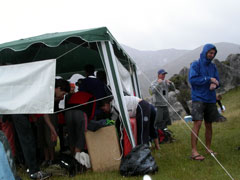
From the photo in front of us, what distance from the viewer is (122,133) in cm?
433

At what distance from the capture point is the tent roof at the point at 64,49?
153 inches

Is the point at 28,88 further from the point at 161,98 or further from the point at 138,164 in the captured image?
the point at 161,98

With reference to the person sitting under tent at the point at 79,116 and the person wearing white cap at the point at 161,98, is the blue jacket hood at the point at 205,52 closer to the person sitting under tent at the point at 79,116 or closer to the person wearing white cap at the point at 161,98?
the person sitting under tent at the point at 79,116

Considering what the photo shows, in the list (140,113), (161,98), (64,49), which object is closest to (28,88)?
(140,113)

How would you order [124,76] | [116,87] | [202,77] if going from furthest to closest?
[124,76], [202,77], [116,87]

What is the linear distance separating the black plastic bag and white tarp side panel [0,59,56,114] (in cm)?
128

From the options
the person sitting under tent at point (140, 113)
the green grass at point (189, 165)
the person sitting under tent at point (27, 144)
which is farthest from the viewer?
the person sitting under tent at point (140, 113)

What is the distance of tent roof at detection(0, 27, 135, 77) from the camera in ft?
12.8

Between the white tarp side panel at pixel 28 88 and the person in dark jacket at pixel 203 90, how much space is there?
2.27 meters

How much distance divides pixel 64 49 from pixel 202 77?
3.72m

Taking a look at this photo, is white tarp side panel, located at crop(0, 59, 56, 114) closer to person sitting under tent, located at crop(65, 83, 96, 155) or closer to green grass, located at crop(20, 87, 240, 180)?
person sitting under tent, located at crop(65, 83, 96, 155)

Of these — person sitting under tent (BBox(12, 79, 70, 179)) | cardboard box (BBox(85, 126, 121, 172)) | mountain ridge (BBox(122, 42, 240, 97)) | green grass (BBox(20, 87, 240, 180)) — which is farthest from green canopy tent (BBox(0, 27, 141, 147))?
mountain ridge (BBox(122, 42, 240, 97))

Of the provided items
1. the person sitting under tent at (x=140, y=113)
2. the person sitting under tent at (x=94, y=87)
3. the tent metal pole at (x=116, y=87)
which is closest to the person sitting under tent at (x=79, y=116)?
the person sitting under tent at (x=94, y=87)

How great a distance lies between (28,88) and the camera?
13.0 ft
